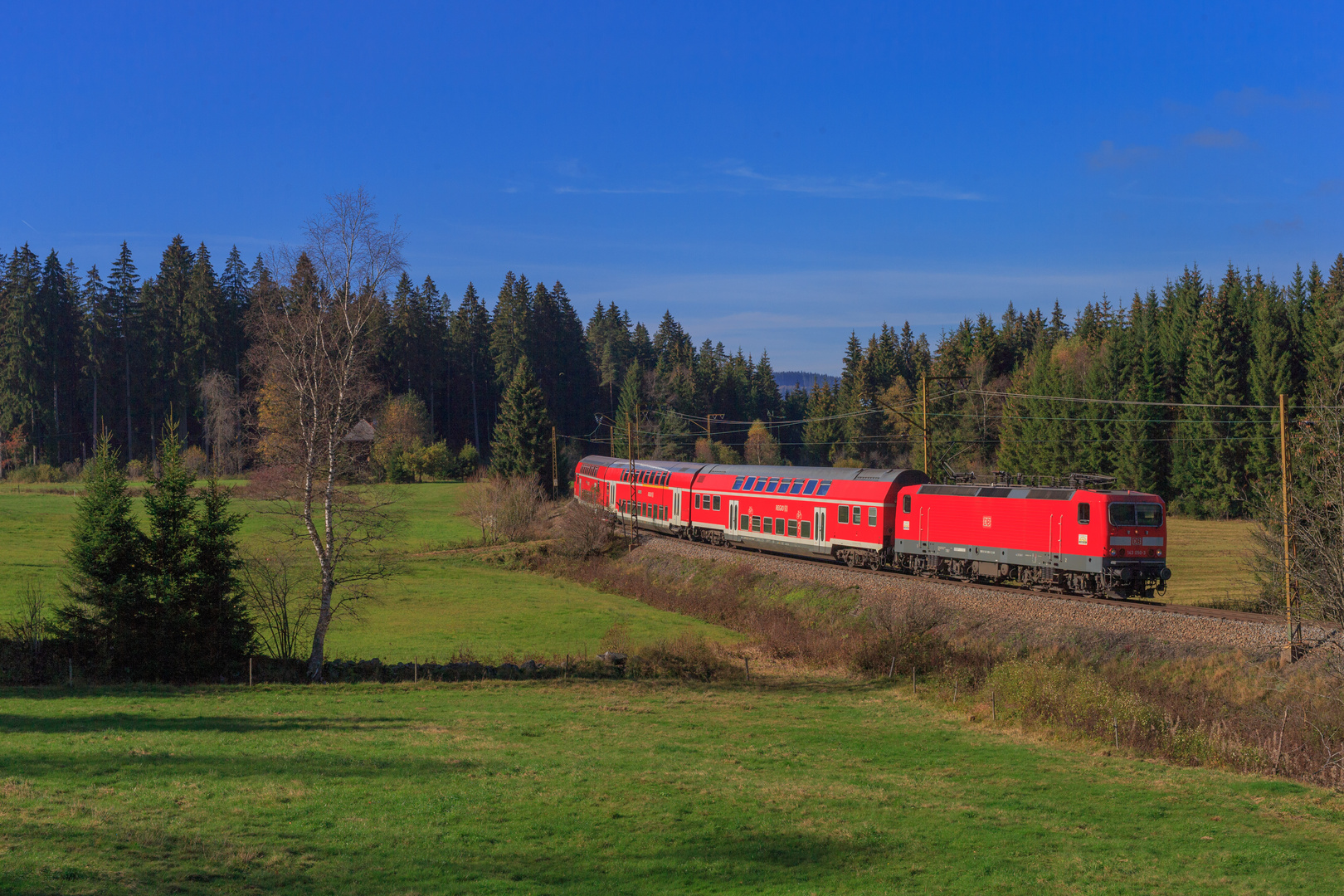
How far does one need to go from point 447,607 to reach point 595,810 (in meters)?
29.4

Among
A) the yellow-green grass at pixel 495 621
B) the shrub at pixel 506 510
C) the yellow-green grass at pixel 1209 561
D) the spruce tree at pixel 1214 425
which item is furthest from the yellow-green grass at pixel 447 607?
the spruce tree at pixel 1214 425

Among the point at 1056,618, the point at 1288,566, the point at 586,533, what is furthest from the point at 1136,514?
the point at 586,533

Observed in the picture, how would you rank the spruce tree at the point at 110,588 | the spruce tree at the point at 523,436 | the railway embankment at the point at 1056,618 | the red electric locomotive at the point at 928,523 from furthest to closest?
the spruce tree at the point at 523,436 < the red electric locomotive at the point at 928,523 < the railway embankment at the point at 1056,618 < the spruce tree at the point at 110,588

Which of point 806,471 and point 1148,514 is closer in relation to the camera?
point 1148,514

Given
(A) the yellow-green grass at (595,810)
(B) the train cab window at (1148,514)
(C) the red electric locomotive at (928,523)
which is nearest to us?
(A) the yellow-green grass at (595,810)

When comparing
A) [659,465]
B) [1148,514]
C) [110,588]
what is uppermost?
[659,465]

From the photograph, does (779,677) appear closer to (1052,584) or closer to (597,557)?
(1052,584)

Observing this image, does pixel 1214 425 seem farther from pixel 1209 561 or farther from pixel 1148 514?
pixel 1148 514

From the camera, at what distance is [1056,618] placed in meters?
28.2

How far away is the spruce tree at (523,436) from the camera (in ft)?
264

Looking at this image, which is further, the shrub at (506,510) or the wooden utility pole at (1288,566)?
the shrub at (506,510)

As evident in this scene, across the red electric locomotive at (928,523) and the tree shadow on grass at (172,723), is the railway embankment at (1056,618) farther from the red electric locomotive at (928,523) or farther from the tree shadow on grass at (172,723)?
the tree shadow on grass at (172,723)

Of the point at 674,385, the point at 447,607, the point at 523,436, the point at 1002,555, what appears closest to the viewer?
the point at 1002,555

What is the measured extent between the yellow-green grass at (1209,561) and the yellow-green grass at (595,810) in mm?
21338
